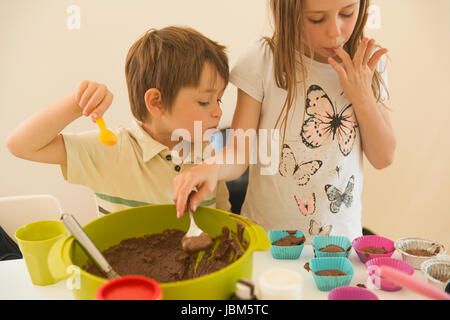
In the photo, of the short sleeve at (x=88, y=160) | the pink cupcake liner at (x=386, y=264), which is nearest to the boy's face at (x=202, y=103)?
the short sleeve at (x=88, y=160)

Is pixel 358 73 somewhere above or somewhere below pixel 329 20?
below

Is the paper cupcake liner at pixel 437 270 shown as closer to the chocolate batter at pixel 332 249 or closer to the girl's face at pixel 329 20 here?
the chocolate batter at pixel 332 249

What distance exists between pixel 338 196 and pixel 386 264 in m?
0.40

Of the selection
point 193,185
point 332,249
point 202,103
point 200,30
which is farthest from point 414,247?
point 200,30

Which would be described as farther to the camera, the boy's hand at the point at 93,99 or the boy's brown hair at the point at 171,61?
the boy's brown hair at the point at 171,61

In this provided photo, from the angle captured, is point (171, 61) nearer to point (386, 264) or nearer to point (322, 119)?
point (322, 119)

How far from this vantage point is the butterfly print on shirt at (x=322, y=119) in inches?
47.3

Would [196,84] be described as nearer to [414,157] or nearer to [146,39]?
[146,39]

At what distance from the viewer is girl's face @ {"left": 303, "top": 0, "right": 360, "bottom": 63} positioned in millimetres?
988

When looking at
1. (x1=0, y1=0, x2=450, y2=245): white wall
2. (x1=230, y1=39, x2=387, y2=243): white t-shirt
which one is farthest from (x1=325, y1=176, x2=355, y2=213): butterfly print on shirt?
(x1=0, y1=0, x2=450, y2=245): white wall

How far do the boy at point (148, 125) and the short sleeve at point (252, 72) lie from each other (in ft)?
0.13

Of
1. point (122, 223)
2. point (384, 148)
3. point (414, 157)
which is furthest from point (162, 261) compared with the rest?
point (414, 157)

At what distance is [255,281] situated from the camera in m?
0.84

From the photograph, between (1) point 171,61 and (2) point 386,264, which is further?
(1) point 171,61
